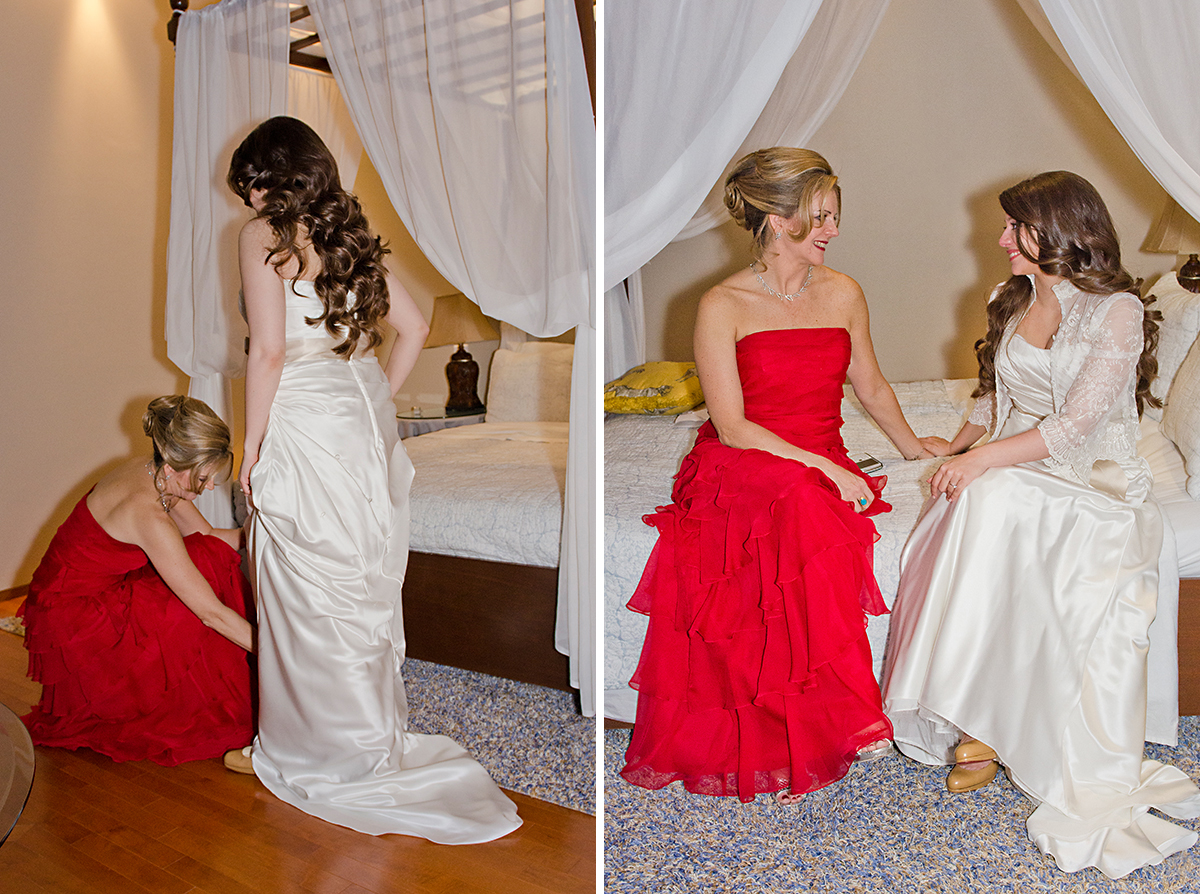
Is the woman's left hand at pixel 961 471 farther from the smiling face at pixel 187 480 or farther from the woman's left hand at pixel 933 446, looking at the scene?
the smiling face at pixel 187 480

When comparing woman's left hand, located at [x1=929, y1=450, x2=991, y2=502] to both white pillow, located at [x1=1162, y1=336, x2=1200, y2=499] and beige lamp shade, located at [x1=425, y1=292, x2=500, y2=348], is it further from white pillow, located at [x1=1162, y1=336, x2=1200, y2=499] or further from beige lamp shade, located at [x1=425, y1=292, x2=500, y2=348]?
beige lamp shade, located at [x1=425, y1=292, x2=500, y2=348]

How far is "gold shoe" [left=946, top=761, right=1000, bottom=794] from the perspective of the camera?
1.83 metres

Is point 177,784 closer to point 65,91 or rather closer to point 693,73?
point 693,73

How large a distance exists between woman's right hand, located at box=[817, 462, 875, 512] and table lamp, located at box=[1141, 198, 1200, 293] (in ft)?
6.22

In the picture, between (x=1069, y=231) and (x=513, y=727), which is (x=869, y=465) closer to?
(x=1069, y=231)

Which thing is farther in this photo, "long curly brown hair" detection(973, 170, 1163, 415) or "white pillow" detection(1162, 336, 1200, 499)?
"white pillow" detection(1162, 336, 1200, 499)

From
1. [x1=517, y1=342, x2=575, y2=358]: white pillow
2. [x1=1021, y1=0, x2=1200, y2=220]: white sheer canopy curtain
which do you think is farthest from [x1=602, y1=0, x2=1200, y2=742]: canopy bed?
[x1=517, y1=342, x2=575, y2=358]: white pillow

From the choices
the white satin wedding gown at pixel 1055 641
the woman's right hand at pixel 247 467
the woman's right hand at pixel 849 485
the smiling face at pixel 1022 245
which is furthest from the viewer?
the woman's right hand at pixel 247 467

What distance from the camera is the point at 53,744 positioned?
2.42 metres

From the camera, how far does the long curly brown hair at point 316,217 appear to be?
204 cm

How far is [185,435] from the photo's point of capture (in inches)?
94.6

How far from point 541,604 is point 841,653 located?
3.07 ft

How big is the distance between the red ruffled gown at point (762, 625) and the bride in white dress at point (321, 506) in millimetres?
465

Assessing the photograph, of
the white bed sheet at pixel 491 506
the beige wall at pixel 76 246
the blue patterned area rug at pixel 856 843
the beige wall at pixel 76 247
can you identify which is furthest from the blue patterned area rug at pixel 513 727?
the beige wall at pixel 76 246
